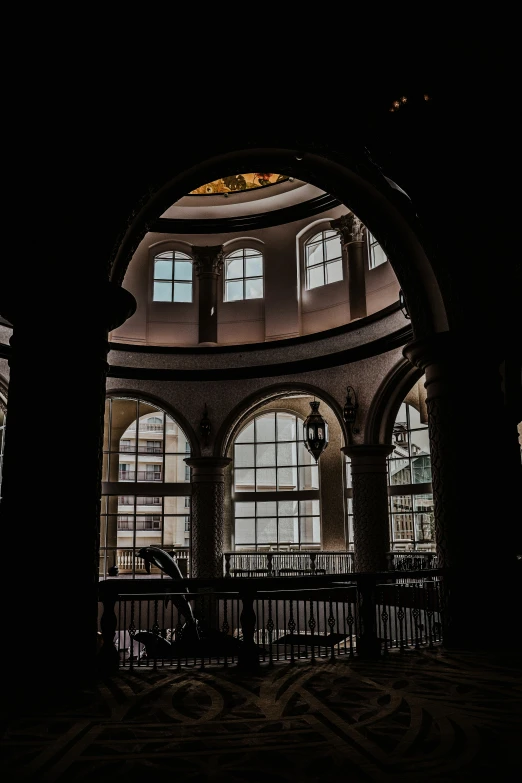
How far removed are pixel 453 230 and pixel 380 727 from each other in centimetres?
559

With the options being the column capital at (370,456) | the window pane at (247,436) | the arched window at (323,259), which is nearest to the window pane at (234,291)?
the arched window at (323,259)

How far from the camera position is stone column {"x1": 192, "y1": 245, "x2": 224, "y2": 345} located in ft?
60.4

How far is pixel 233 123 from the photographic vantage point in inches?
273

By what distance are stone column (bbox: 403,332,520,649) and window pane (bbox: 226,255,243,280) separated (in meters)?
11.7

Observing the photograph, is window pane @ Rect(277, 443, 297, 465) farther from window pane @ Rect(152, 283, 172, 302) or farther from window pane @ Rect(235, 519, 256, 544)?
window pane @ Rect(152, 283, 172, 302)

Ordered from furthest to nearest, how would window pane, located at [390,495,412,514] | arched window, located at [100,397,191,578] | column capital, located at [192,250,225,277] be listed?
1. column capital, located at [192,250,225,277]
2. arched window, located at [100,397,191,578]
3. window pane, located at [390,495,412,514]

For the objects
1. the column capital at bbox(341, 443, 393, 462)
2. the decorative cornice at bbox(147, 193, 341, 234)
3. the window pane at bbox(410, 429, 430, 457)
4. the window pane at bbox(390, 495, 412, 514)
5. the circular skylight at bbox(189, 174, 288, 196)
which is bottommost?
the window pane at bbox(390, 495, 412, 514)

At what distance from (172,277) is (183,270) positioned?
398mm

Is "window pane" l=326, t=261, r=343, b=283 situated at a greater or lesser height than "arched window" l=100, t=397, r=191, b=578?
greater

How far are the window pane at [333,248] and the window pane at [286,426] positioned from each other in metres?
5.76

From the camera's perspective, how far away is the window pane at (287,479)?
2111cm

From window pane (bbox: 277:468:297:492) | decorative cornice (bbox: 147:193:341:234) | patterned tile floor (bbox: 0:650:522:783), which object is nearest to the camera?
patterned tile floor (bbox: 0:650:522:783)

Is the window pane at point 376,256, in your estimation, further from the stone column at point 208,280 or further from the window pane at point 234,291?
the stone column at point 208,280

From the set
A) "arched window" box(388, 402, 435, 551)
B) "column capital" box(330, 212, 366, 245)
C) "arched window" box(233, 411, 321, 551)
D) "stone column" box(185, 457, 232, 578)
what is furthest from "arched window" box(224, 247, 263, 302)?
"arched window" box(388, 402, 435, 551)
